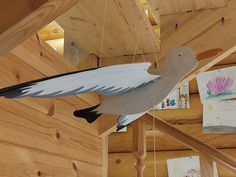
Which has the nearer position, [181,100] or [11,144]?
[11,144]

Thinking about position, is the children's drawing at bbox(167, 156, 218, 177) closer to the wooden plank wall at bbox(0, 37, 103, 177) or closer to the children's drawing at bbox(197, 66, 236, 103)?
the children's drawing at bbox(197, 66, 236, 103)

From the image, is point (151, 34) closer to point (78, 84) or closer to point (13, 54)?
point (13, 54)

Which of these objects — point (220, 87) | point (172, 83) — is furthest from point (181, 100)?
point (172, 83)

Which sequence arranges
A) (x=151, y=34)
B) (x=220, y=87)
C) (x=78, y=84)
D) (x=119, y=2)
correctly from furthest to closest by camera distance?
(x=220, y=87), (x=151, y=34), (x=119, y=2), (x=78, y=84)

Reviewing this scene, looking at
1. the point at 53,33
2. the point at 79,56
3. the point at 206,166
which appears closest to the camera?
the point at 206,166

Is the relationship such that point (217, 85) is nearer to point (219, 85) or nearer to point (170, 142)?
point (219, 85)

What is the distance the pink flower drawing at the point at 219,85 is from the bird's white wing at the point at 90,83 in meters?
1.93

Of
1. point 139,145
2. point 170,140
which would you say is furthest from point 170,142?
point 139,145

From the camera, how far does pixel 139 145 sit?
224 cm

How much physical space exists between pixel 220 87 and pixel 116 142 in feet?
2.92

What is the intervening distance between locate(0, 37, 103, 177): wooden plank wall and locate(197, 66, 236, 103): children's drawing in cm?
102

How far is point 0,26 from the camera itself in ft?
3.93

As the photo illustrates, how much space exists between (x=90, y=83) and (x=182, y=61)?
0.27m

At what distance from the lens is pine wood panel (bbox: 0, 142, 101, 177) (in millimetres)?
1621
